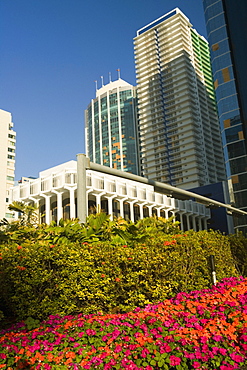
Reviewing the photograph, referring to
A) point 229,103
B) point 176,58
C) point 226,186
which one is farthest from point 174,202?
point 176,58

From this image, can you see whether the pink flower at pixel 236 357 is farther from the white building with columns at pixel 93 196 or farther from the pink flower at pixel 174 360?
the white building with columns at pixel 93 196

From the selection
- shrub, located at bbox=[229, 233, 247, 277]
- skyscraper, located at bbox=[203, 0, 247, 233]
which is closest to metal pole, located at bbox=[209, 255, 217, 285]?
shrub, located at bbox=[229, 233, 247, 277]

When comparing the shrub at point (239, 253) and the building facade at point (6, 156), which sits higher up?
the building facade at point (6, 156)

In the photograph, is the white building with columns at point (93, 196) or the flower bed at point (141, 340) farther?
the white building with columns at point (93, 196)

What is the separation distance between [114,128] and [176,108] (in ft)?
98.1

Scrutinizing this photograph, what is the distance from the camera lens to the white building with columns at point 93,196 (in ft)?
124

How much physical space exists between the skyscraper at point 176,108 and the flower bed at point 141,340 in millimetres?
89697

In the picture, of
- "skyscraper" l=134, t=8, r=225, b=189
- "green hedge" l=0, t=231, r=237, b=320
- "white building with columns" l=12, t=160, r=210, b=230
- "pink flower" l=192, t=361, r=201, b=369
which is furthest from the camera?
"skyscraper" l=134, t=8, r=225, b=189

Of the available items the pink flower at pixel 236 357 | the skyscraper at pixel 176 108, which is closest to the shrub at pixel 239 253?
the pink flower at pixel 236 357

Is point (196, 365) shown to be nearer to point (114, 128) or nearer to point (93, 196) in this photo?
point (93, 196)

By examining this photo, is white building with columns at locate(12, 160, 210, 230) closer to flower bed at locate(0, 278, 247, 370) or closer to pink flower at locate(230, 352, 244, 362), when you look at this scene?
flower bed at locate(0, 278, 247, 370)

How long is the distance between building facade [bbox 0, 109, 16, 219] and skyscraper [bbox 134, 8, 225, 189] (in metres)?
42.5

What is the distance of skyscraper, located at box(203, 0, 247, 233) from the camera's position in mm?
56781

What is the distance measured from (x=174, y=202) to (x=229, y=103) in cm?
2209
